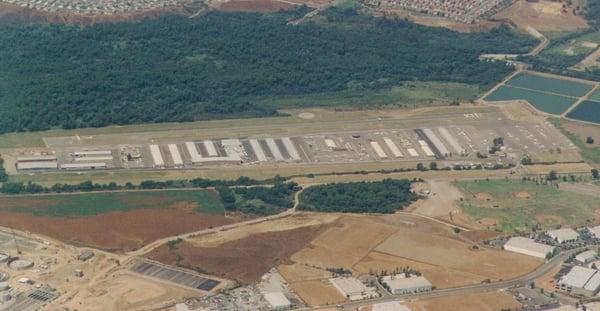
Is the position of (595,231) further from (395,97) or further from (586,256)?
(395,97)

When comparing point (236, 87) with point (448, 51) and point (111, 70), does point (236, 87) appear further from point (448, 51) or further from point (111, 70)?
point (448, 51)

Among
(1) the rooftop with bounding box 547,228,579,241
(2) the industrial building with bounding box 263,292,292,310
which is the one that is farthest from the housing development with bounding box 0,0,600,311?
(1) the rooftop with bounding box 547,228,579,241

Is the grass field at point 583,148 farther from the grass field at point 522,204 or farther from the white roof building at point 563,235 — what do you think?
the white roof building at point 563,235

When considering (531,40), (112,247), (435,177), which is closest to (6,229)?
(112,247)

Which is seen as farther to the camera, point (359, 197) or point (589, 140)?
point (589, 140)

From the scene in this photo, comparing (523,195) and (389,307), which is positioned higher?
(523,195)

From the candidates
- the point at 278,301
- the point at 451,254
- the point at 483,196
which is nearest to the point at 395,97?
the point at 483,196

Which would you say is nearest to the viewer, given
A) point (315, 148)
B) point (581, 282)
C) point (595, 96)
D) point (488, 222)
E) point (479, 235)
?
point (581, 282)
